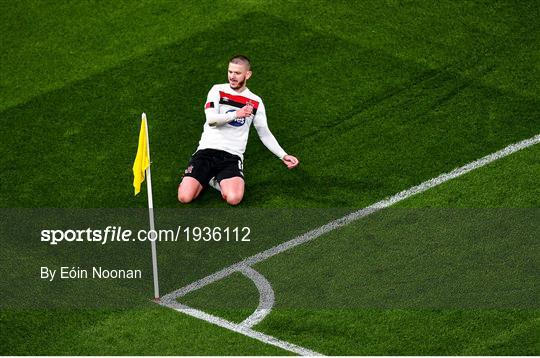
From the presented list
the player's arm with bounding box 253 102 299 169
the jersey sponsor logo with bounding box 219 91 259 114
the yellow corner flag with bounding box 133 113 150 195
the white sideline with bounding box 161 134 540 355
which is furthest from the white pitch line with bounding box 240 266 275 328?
the jersey sponsor logo with bounding box 219 91 259 114

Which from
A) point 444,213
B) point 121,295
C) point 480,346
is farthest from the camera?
point 444,213

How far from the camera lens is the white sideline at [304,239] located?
13.1 m

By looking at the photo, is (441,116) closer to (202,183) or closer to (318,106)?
(318,106)

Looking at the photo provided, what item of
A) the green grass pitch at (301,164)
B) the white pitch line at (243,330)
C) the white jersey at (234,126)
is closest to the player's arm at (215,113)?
the white jersey at (234,126)

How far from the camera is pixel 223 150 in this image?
15.5m

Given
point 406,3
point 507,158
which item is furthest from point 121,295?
point 406,3

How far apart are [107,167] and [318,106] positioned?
112 inches

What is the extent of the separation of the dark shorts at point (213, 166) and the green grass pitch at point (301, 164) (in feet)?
0.85

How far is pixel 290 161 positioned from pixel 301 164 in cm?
Answer: 50

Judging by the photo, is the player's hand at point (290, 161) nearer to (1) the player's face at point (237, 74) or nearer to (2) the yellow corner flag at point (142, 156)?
(1) the player's face at point (237, 74)

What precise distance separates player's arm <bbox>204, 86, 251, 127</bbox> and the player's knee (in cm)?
90

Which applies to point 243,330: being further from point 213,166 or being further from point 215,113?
point 215,113

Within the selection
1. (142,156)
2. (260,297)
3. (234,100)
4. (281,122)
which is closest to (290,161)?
(234,100)

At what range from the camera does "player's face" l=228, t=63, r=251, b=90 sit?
1544cm
